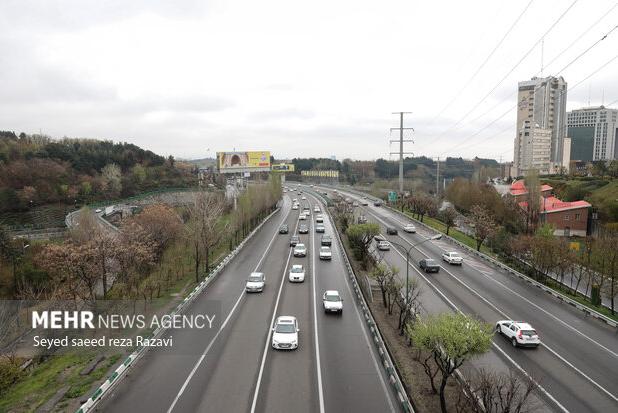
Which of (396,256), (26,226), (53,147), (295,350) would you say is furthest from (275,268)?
(53,147)

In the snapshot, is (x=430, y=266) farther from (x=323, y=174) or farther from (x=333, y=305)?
(x=323, y=174)

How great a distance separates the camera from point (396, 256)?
43.5m

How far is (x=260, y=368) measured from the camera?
1770cm

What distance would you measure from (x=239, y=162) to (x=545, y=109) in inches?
4682

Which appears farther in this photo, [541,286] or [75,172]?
[75,172]

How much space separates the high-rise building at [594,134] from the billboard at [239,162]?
487 ft

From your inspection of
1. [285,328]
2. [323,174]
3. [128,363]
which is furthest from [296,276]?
[323,174]

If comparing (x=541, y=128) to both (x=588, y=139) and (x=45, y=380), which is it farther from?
(x=45, y=380)

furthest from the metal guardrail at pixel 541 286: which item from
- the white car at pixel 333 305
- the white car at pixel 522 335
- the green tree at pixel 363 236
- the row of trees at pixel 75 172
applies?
the row of trees at pixel 75 172

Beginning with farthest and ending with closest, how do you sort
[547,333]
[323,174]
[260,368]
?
1. [323,174]
2. [547,333]
3. [260,368]

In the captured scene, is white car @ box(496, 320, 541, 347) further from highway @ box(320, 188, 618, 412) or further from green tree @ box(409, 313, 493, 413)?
green tree @ box(409, 313, 493, 413)

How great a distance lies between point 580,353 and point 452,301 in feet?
28.9

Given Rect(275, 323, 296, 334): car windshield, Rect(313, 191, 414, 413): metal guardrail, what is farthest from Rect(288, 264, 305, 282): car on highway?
Rect(275, 323, 296, 334): car windshield

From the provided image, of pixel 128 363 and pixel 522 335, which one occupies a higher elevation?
pixel 128 363
